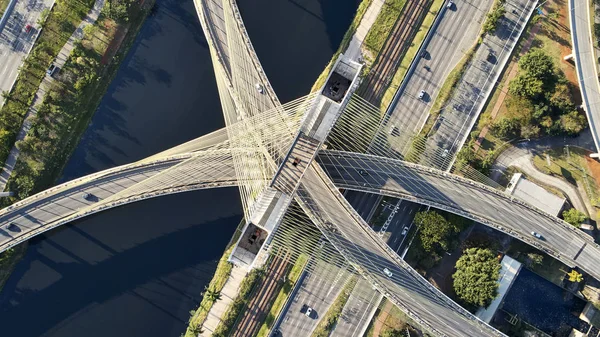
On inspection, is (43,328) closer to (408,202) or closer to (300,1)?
(408,202)

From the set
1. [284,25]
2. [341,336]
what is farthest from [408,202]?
[284,25]

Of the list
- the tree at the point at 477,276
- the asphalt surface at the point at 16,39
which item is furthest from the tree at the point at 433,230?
the asphalt surface at the point at 16,39

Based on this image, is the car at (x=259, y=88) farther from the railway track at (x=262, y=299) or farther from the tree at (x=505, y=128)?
the tree at (x=505, y=128)

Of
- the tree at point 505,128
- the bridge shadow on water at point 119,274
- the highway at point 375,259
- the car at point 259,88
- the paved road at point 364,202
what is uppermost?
the tree at point 505,128

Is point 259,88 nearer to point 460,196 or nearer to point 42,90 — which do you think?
point 460,196

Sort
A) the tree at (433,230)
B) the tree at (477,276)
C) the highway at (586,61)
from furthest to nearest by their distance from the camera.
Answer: the highway at (586,61) → the tree at (433,230) → the tree at (477,276)

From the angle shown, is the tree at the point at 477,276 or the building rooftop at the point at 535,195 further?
the building rooftop at the point at 535,195

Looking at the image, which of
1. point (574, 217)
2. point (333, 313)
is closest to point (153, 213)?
point (333, 313)
